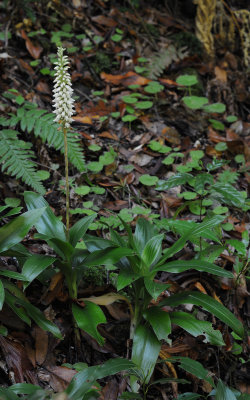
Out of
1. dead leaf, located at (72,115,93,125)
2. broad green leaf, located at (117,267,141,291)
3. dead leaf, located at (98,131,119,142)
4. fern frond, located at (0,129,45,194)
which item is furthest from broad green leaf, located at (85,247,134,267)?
dead leaf, located at (72,115,93,125)

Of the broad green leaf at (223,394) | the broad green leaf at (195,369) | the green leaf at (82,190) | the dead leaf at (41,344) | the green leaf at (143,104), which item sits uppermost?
the green leaf at (143,104)

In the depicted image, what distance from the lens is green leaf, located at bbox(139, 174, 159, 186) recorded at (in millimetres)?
3871

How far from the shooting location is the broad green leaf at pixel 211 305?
7.48ft

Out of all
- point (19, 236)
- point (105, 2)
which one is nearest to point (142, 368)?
point (19, 236)

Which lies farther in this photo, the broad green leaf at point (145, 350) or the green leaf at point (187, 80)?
the green leaf at point (187, 80)

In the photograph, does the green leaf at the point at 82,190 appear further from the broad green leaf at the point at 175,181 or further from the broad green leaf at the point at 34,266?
the broad green leaf at the point at 34,266

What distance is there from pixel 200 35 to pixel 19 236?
4.45 meters

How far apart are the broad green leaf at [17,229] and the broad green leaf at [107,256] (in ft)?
1.28

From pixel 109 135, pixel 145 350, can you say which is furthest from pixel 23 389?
pixel 109 135

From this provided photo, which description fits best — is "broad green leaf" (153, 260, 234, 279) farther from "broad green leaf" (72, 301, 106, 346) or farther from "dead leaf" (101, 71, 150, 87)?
"dead leaf" (101, 71, 150, 87)

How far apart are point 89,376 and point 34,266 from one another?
0.62 meters

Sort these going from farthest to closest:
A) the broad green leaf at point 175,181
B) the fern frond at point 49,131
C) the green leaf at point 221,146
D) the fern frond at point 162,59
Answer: the fern frond at point 162,59 → the green leaf at point 221,146 → the fern frond at point 49,131 → the broad green leaf at point 175,181

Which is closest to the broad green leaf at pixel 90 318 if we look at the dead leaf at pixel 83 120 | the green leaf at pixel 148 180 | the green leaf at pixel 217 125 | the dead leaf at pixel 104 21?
the green leaf at pixel 148 180

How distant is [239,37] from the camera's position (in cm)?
593
